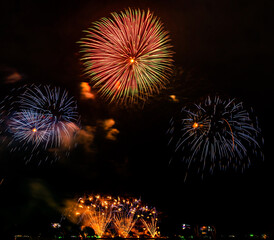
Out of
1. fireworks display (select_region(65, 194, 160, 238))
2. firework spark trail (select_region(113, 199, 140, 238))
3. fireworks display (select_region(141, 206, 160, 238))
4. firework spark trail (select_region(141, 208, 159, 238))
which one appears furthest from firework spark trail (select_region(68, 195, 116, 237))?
firework spark trail (select_region(141, 208, 159, 238))

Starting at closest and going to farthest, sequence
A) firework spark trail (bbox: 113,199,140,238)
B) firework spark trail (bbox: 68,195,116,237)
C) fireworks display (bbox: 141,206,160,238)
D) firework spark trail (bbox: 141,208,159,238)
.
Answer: firework spark trail (bbox: 68,195,116,237) → firework spark trail (bbox: 113,199,140,238) → fireworks display (bbox: 141,206,160,238) → firework spark trail (bbox: 141,208,159,238)

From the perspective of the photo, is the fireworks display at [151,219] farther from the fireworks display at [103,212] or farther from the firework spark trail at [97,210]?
the firework spark trail at [97,210]

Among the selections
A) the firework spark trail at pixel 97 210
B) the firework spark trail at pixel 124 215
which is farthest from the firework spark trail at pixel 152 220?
the firework spark trail at pixel 97 210

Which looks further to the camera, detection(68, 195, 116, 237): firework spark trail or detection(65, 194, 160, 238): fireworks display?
detection(65, 194, 160, 238): fireworks display

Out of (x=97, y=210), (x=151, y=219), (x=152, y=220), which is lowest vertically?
(x=152, y=220)

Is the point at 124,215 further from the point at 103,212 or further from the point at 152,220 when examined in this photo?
the point at 152,220

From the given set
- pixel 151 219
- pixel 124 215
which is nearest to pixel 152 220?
pixel 151 219

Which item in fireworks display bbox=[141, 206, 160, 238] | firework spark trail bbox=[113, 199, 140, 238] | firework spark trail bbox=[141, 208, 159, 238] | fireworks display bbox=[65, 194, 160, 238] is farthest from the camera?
firework spark trail bbox=[141, 208, 159, 238]

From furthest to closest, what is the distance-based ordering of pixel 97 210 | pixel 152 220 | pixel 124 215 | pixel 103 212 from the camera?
pixel 152 220 < pixel 124 215 < pixel 97 210 < pixel 103 212

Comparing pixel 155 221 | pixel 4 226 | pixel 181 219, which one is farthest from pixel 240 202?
pixel 4 226

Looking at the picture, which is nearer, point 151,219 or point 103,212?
point 103,212

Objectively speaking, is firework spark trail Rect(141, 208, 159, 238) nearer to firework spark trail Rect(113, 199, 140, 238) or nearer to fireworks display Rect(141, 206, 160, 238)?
fireworks display Rect(141, 206, 160, 238)

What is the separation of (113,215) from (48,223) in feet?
40.9

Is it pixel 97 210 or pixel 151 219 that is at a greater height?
pixel 97 210
